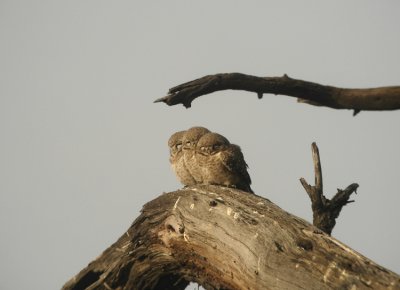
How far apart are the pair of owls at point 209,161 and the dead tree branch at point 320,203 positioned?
81.7 inches

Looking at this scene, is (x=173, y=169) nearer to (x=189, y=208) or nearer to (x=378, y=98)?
(x=189, y=208)

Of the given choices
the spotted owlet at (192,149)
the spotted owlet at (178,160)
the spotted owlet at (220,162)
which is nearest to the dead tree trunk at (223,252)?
the spotted owlet at (220,162)

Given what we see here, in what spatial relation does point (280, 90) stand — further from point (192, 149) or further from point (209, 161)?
point (192, 149)

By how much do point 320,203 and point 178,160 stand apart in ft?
10.0

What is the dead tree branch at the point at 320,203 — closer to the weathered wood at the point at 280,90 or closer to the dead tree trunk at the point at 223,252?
the dead tree trunk at the point at 223,252

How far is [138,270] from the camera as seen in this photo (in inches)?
212

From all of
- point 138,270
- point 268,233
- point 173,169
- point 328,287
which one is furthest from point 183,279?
point 173,169

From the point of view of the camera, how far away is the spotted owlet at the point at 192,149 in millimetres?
8219

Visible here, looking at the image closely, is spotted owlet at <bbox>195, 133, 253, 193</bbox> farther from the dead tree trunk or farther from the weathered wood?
the weathered wood

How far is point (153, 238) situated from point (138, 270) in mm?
338

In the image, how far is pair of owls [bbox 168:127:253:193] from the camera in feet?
26.5

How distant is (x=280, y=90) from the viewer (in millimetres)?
4219

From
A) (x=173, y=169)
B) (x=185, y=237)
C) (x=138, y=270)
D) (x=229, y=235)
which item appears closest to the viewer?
(x=229, y=235)

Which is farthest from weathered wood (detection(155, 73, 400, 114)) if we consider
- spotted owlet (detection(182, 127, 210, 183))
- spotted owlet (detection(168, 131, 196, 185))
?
spotted owlet (detection(168, 131, 196, 185))
